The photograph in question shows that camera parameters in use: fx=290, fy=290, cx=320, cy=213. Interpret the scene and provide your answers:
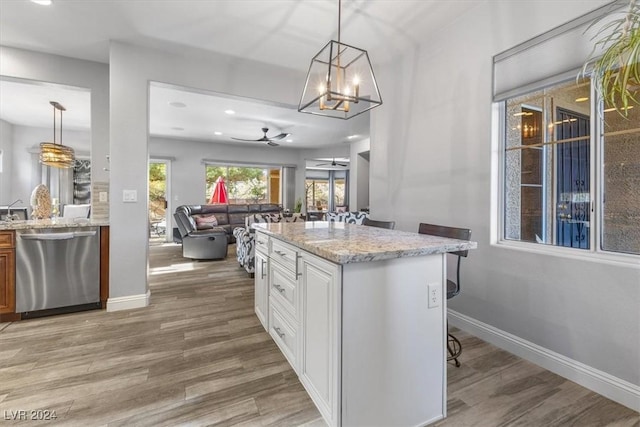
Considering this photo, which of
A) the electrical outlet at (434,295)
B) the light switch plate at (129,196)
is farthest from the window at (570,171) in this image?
the light switch plate at (129,196)

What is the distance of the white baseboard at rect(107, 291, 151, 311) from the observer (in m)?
3.07

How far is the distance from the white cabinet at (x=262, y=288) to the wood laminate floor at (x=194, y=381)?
0.39ft

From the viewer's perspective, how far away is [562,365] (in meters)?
1.95

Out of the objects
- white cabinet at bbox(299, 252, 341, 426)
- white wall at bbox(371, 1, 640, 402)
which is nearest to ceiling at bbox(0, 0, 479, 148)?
white wall at bbox(371, 1, 640, 402)

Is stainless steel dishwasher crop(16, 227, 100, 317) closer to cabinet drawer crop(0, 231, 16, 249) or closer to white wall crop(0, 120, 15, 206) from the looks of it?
cabinet drawer crop(0, 231, 16, 249)

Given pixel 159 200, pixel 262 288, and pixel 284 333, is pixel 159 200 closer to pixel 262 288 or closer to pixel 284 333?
pixel 262 288

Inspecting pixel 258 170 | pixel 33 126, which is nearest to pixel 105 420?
pixel 33 126

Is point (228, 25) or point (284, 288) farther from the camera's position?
point (228, 25)

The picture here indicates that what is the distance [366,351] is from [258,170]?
8.88 m

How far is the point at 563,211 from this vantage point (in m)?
2.09

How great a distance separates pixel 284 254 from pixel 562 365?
6.63 ft

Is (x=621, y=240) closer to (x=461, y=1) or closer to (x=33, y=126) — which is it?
(x=461, y=1)

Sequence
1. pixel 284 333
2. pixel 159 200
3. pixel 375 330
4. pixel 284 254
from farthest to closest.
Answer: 1. pixel 159 200
2. pixel 284 333
3. pixel 284 254
4. pixel 375 330

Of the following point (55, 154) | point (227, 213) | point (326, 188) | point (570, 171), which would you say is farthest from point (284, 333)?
point (326, 188)
